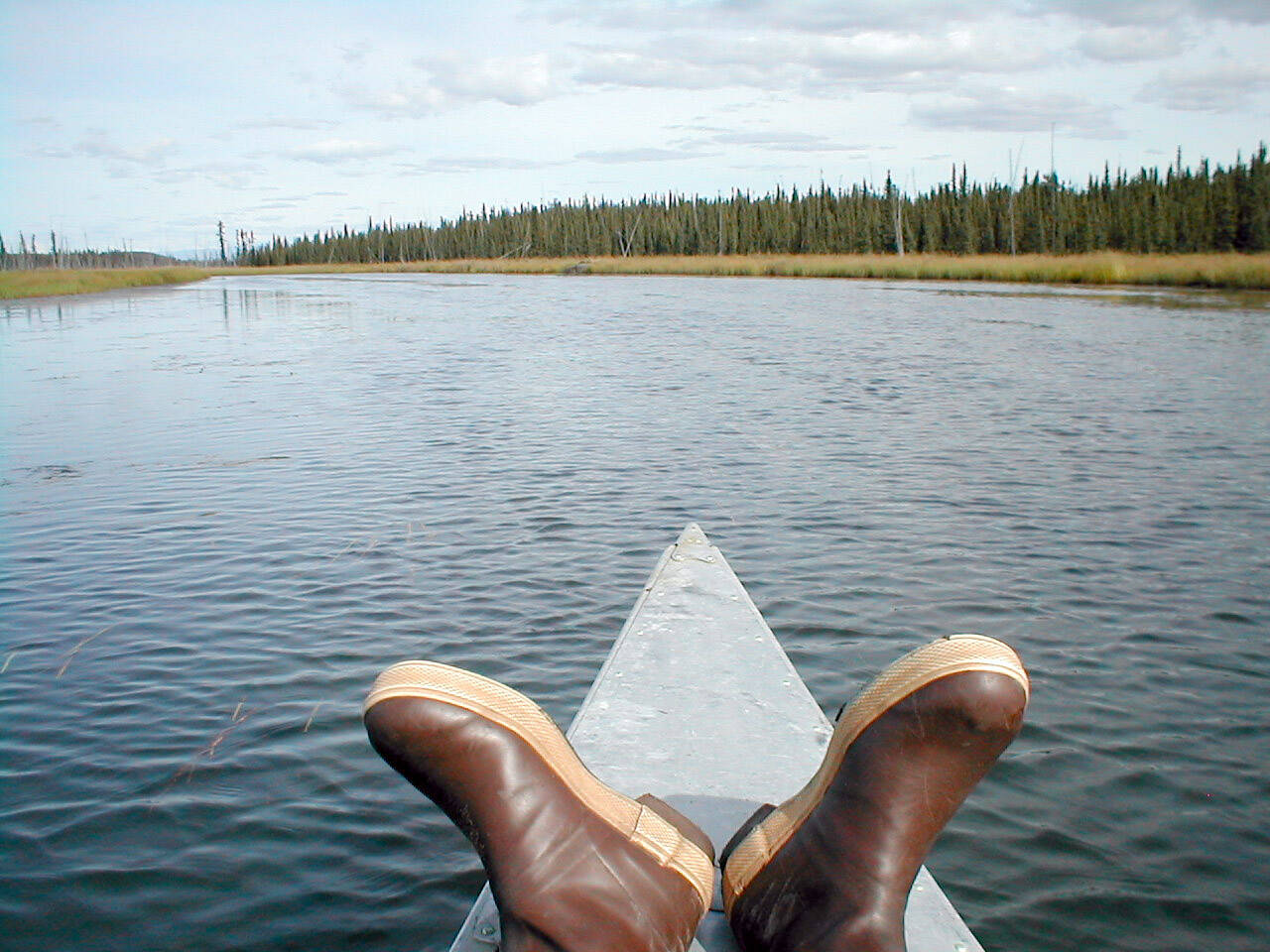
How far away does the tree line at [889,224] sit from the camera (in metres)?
63.6

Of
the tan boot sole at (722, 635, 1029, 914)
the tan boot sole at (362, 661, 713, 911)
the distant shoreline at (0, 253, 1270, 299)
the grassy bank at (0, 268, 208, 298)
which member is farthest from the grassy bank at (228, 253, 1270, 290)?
the tan boot sole at (362, 661, 713, 911)

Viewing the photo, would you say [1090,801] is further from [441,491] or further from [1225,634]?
[441,491]

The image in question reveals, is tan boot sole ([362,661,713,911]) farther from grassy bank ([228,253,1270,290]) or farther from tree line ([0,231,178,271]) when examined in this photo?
tree line ([0,231,178,271])

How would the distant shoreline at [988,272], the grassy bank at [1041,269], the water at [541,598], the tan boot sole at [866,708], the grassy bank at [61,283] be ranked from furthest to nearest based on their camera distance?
the grassy bank at [61,283]
the distant shoreline at [988,272]
the grassy bank at [1041,269]
the water at [541,598]
the tan boot sole at [866,708]

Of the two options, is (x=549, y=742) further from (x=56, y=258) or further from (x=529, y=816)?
(x=56, y=258)

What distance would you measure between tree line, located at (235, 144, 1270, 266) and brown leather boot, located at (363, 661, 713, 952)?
6669 cm

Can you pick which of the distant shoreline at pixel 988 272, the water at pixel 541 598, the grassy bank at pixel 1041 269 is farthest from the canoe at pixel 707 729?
the grassy bank at pixel 1041 269

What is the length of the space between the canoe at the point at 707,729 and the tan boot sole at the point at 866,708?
236mm

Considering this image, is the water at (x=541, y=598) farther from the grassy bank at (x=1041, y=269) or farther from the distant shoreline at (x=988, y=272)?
the distant shoreline at (x=988, y=272)

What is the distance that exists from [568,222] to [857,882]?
132903 mm

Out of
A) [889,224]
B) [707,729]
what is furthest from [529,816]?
[889,224]

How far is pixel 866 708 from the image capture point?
2332mm

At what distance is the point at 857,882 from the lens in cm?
235

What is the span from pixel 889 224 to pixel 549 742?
312ft
